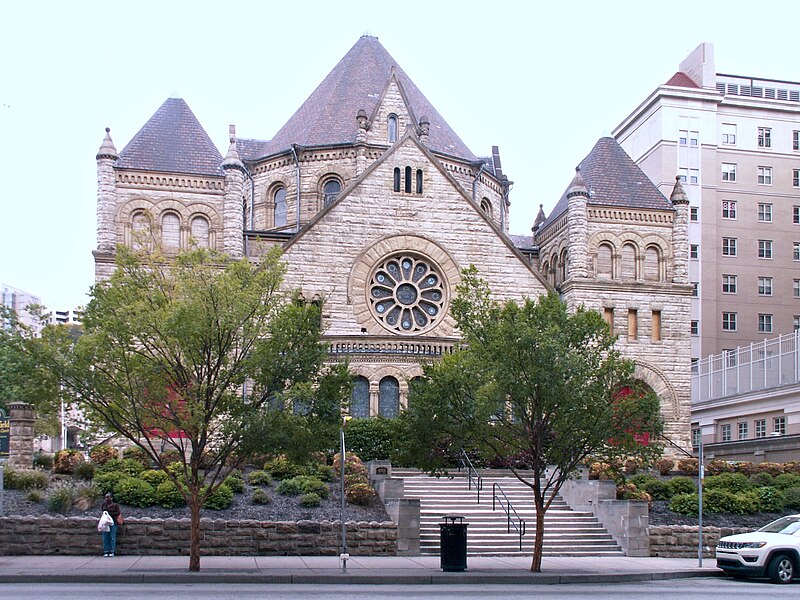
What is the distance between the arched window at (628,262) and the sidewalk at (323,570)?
2171 centimetres

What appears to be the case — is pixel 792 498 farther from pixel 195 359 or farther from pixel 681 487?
pixel 195 359

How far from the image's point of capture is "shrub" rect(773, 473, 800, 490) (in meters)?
33.2

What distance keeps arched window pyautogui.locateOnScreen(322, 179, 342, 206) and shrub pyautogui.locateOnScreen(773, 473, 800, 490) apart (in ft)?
82.3

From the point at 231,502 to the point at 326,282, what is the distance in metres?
15.6

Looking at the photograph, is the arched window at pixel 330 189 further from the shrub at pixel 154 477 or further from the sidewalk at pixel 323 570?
the sidewalk at pixel 323 570

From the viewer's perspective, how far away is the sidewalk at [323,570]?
2102cm

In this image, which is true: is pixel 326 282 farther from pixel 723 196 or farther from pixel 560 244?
pixel 723 196

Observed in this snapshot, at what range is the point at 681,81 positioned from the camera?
7512cm

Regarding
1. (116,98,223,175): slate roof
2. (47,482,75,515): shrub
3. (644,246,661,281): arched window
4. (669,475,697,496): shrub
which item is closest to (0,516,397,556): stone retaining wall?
(47,482,75,515): shrub

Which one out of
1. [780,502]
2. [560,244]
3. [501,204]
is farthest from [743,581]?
[501,204]

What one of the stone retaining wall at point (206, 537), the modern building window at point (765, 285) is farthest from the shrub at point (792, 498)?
the modern building window at point (765, 285)

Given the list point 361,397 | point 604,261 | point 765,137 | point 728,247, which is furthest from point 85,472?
point 765,137

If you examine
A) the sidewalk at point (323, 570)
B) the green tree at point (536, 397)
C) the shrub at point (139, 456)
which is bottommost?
the sidewalk at point (323, 570)

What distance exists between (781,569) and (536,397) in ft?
22.1
